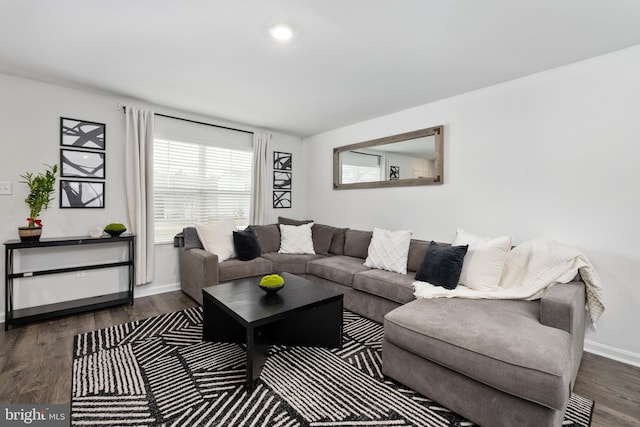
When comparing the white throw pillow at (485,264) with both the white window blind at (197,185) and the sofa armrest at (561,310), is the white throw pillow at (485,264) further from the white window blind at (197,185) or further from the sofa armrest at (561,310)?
the white window blind at (197,185)

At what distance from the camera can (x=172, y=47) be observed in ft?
7.18

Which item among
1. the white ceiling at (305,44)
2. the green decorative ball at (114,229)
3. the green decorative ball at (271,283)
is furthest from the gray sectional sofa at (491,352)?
the green decorative ball at (114,229)

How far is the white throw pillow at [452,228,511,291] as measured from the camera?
2.32 metres

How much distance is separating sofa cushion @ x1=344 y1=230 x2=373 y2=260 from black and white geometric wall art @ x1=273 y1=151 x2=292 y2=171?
1714 mm

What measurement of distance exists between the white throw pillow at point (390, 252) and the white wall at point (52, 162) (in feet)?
9.04

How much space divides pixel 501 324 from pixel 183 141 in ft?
12.9

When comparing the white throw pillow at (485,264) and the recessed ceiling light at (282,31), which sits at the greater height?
the recessed ceiling light at (282,31)

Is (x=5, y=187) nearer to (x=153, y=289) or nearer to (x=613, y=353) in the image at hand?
(x=153, y=289)

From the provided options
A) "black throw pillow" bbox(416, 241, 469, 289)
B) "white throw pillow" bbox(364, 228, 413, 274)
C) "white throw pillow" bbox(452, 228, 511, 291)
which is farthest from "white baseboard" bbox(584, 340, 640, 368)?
"white throw pillow" bbox(364, 228, 413, 274)

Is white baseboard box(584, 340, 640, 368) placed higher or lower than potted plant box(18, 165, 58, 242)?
lower

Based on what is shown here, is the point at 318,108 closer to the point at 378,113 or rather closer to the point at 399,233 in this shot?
the point at 378,113

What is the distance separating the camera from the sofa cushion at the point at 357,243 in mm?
3670

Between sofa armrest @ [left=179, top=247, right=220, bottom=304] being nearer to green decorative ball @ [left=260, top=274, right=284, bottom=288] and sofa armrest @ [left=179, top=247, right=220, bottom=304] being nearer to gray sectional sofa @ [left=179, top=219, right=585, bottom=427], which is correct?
green decorative ball @ [left=260, top=274, right=284, bottom=288]

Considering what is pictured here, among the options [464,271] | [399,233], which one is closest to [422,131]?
[399,233]
